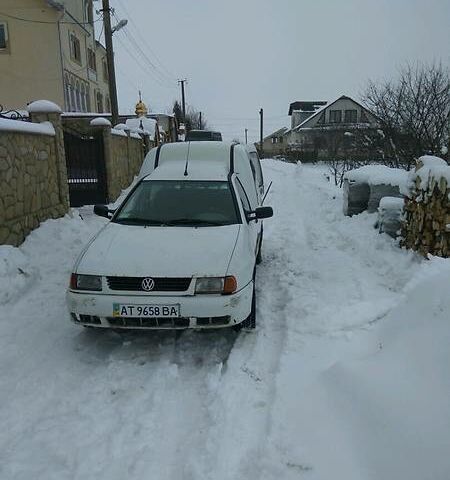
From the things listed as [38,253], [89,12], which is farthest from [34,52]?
[38,253]

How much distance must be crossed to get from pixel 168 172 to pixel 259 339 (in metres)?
2.64

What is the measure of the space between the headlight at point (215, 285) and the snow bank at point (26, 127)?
4487mm

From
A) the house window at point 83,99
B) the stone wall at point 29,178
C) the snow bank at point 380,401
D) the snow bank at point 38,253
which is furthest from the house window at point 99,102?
the snow bank at point 380,401

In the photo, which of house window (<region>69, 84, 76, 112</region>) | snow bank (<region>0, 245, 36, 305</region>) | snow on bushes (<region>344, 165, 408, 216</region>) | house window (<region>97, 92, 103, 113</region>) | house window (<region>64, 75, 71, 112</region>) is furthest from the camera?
house window (<region>97, 92, 103, 113</region>)

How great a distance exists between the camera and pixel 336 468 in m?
→ 2.75

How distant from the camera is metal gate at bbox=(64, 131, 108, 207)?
12.5 m

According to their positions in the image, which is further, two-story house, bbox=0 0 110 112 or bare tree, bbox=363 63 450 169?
two-story house, bbox=0 0 110 112

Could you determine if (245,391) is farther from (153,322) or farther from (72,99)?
(72,99)

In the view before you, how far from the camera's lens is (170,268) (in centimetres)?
416

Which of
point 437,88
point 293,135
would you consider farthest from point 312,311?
point 293,135

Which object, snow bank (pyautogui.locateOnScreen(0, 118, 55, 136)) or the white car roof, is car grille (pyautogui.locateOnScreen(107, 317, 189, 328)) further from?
snow bank (pyautogui.locateOnScreen(0, 118, 55, 136))

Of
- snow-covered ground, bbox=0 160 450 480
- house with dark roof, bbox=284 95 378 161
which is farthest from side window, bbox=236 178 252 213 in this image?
house with dark roof, bbox=284 95 378 161

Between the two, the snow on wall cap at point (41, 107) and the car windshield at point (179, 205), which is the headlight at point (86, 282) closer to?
the car windshield at point (179, 205)

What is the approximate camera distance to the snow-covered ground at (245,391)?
9.16ft
